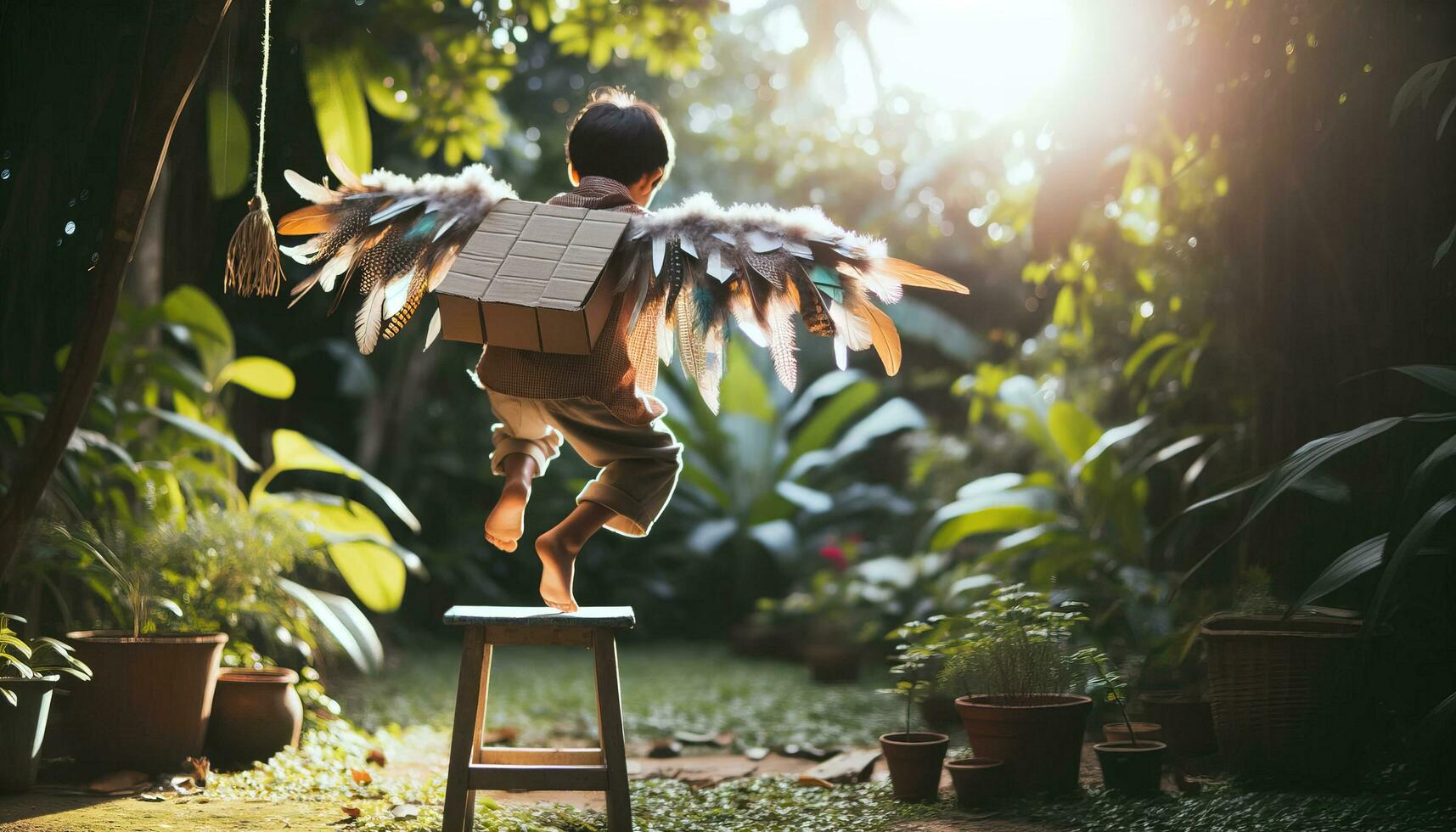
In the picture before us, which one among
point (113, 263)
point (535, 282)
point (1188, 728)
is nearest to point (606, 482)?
point (535, 282)

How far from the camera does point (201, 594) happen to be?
9.85 ft

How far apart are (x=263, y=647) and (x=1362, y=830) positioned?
10.4ft

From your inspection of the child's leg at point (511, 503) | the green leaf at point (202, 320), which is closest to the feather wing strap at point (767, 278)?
the child's leg at point (511, 503)

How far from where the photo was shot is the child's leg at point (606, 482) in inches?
80.4

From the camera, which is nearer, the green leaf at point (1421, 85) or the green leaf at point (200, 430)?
the green leaf at point (1421, 85)

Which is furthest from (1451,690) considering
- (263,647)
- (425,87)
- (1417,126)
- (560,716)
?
(425,87)

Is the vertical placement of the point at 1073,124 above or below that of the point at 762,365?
below

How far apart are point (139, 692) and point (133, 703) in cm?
3

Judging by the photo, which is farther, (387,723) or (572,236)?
(387,723)

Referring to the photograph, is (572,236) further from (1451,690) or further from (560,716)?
(560,716)

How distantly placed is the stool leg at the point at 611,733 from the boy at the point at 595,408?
0.35 feet

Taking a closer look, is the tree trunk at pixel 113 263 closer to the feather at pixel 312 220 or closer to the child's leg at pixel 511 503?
the feather at pixel 312 220

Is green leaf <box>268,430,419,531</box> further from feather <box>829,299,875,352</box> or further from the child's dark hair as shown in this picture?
feather <box>829,299,875,352</box>

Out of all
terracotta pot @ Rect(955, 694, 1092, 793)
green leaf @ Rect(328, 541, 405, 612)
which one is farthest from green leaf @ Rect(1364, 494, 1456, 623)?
green leaf @ Rect(328, 541, 405, 612)
